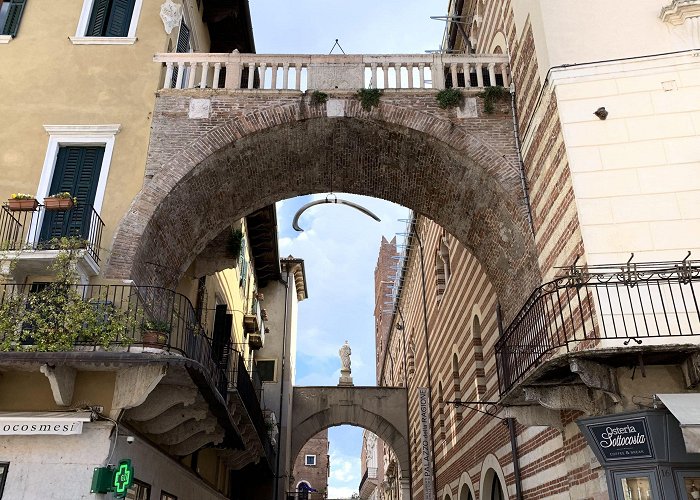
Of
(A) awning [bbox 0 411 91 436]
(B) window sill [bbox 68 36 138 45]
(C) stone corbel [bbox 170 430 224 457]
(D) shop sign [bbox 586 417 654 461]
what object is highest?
(B) window sill [bbox 68 36 138 45]

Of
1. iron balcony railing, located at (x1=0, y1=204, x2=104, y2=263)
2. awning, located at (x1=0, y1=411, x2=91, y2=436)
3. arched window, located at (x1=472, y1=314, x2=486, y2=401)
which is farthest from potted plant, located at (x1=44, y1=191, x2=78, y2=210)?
arched window, located at (x1=472, y1=314, x2=486, y2=401)

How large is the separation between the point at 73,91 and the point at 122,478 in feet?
22.2

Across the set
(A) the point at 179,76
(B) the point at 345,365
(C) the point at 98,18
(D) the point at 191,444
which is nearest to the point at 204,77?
(A) the point at 179,76

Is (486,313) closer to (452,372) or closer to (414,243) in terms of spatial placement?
(452,372)

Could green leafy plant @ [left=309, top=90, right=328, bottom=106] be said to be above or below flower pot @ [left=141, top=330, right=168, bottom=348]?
above

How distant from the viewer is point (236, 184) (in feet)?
38.7

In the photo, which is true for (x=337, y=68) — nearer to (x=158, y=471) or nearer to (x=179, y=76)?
(x=179, y=76)

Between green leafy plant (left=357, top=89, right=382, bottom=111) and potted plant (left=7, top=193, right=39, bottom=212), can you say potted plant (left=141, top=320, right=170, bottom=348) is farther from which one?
green leafy plant (left=357, top=89, right=382, bottom=111)

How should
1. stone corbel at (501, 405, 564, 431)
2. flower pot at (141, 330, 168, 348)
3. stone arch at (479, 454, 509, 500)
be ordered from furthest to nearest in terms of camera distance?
stone arch at (479, 454, 509, 500) → stone corbel at (501, 405, 564, 431) → flower pot at (141, 330, 168, 348)

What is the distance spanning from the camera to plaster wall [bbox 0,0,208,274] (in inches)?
406

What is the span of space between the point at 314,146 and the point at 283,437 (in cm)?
1371

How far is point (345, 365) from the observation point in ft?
101

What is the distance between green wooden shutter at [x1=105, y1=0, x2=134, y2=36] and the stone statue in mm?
20601

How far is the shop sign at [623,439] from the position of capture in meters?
6.82
